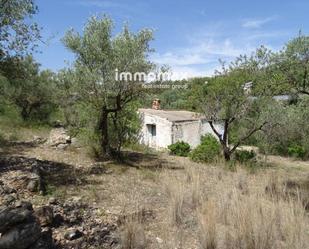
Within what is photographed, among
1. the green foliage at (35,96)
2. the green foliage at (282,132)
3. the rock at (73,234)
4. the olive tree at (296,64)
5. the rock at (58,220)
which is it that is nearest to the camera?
the rock at (73,234)

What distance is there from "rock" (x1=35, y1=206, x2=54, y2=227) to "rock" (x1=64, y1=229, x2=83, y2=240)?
372 mm

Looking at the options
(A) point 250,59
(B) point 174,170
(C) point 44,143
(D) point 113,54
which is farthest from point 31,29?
(A) point 250,59

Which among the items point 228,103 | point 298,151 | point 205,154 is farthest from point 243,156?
point 298,151

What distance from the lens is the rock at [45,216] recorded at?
5.94m

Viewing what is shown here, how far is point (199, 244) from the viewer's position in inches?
239

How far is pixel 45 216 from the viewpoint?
6.03 m

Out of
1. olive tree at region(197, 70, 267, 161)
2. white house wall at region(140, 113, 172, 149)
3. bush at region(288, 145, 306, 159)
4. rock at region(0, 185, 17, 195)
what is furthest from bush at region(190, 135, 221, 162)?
rock at region(0, 185, 17, 195)

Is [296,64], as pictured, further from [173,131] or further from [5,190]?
[173,131]

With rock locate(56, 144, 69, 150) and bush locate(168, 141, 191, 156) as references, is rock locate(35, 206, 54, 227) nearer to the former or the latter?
rock locate(56, 144, 69, 150)

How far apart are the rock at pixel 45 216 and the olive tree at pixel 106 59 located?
6.59 meters

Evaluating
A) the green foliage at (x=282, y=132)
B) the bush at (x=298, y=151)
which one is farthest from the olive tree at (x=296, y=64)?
the bush at (x=298, y=151)

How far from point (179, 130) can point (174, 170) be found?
37.3ft

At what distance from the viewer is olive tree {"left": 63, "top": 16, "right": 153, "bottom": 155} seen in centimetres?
1212

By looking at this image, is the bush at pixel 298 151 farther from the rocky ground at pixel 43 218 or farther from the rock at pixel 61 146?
the rocky ground at pixel 43 218
